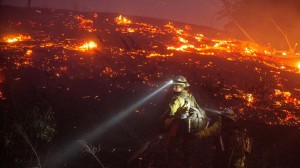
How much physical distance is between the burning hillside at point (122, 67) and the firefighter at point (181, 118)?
3048 mm

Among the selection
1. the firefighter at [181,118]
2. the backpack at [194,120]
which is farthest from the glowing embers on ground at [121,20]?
the backpack at [194,120]

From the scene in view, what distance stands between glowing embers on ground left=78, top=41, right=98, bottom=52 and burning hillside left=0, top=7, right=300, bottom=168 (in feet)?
0.09

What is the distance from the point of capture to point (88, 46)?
44.2ft

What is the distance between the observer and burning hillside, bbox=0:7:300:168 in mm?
9750

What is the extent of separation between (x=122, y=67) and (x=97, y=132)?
477 cm

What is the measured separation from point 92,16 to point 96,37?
3.51 meters

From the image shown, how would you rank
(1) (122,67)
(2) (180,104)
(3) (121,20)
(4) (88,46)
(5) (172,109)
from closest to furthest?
(5) (172,109) → (2) (180,104) → (1) (122,67) → (4) (88,46) → (3) (121,20)

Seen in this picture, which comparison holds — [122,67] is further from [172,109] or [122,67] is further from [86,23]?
[172,109]

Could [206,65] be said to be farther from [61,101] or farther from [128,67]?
[61,101]

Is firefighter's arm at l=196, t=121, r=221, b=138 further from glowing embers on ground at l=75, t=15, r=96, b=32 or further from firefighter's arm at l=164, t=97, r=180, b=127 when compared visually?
glowing embers on ground at l=75, t=15, r=96, b=32

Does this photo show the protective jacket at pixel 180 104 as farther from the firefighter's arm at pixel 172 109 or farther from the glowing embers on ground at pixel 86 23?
the glowing embers on ground at pixel 86 23

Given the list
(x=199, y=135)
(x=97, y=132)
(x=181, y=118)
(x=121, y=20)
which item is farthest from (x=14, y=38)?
(x=199, y=135)

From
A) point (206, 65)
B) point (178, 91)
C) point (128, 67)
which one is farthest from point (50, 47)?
point (178, 91)

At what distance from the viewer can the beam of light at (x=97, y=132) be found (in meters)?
6.62
